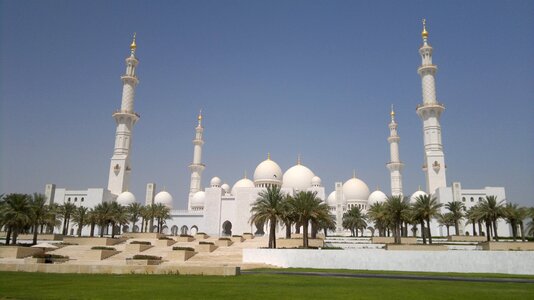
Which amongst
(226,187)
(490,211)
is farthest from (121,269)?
(226,187)

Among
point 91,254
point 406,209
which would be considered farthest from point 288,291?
point 406,209

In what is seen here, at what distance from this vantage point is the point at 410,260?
2903 centimetres

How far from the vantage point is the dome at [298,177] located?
6844 cm

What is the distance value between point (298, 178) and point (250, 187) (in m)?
10.6

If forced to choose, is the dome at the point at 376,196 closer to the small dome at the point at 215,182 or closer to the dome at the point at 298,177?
the dome at the point at 298,177

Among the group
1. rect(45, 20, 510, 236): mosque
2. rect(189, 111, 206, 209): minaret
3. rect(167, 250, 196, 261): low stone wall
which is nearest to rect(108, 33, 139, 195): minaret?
rect(45, 20, 510, 236): mosque

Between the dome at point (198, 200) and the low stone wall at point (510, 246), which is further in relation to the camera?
the dome at point (198, 200)

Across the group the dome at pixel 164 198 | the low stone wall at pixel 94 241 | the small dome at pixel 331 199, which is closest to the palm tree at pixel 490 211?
the small dome at pixel 331 199

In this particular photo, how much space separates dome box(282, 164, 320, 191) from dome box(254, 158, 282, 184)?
254cm

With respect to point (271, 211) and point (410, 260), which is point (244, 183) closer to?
point (271, 211)

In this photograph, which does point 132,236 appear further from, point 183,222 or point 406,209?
point 406,209

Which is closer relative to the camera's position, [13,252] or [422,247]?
[13,252]

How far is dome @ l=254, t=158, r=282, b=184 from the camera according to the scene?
6531cm

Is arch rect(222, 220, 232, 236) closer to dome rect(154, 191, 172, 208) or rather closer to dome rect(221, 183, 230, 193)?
dome rect(221, 183, 230, 193)
